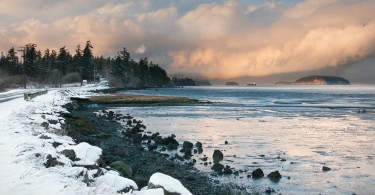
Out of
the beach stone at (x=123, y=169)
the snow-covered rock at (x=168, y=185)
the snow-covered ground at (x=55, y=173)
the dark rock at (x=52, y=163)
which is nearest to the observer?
the snow-covered rock at (x=168, y=185)

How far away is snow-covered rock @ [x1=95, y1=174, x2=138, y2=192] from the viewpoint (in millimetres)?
9000

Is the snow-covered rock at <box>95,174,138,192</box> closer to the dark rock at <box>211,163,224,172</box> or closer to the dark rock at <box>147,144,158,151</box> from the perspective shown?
the dark rock at <box>211,163,224,172</box>

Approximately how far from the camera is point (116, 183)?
914 cm

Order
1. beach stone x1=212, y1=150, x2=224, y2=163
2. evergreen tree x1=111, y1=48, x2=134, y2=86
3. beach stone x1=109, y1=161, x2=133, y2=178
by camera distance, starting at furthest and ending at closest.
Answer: evergreen tree x1=111, y1=48, x2=134, y2=86, beach stone x1=212, y1=150, x2=224, y2=163, beach stone x1=109, y1=161, x2=133, y2=178

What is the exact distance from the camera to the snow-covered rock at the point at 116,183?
900 cm

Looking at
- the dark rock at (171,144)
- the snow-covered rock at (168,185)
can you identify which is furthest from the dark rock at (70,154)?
the dark rock at (171,144)

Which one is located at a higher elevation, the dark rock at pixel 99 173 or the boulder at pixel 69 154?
the boulder at pixel 69 154

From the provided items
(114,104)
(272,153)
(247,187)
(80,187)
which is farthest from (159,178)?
(114,104)

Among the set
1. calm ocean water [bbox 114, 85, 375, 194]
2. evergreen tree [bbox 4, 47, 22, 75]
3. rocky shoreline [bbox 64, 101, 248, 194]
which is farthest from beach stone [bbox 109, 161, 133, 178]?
evergreen tree [bbox 4, 47, 22, 75]

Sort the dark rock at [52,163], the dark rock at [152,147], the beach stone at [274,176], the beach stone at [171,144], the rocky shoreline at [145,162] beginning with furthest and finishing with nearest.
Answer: the beach stone at [171,144] < the dark rock at [152,147] < the beach stone at [274,176] < the rocky shoreline at [145,162] < the dark rock at [52,163]

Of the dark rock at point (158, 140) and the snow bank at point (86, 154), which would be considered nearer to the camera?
the snow bank at point (86, 154)

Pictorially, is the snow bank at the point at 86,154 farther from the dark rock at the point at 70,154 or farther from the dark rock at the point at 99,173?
the dark rock at the point at 99,173

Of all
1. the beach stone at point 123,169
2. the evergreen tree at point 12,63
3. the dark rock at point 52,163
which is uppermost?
the evergreen tree at point 12,63

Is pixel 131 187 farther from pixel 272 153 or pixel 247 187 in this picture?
pixel 272 153
